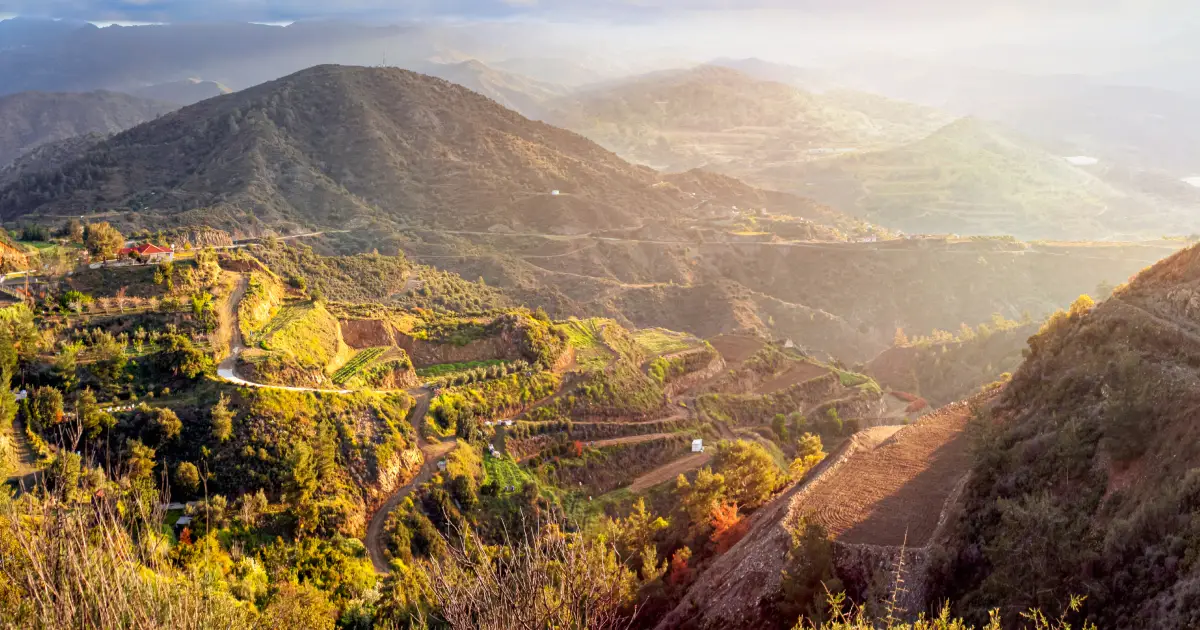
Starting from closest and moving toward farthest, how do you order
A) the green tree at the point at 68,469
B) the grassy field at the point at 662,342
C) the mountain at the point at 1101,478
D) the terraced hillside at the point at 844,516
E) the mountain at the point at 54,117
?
1. the mountain at the point at 1101,478
2. the green tree at the point at 68,469
3. the terraced hillside at the point at 844,516
4. the grassy field at the point at 662,342
5. the mountain at the point at 54,117

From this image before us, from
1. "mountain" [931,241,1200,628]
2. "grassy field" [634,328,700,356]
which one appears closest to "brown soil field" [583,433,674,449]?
"grassy field" [634,328,700,356]

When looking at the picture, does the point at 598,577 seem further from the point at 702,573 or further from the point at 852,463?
the point at 852,463

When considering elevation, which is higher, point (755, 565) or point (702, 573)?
point (755, 565)

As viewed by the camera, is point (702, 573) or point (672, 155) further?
point (672, 155)

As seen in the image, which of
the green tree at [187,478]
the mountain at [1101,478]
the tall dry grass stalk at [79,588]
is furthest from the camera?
the green tree at [187,478]

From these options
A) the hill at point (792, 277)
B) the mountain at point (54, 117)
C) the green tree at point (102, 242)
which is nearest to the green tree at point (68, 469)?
the green tree at point (102, 242)

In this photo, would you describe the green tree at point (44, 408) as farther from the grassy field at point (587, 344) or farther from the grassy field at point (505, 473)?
the grassy field at point (587, 344)

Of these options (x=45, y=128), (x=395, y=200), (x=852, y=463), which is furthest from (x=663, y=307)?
(x=45, y=128)
